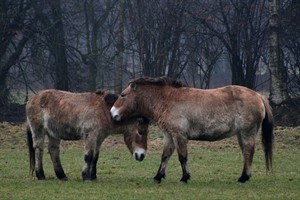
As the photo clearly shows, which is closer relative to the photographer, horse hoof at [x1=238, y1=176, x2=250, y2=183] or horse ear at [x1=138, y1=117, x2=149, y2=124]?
horse hoof at [x1=238, y1=176, x2=250, y2=183]

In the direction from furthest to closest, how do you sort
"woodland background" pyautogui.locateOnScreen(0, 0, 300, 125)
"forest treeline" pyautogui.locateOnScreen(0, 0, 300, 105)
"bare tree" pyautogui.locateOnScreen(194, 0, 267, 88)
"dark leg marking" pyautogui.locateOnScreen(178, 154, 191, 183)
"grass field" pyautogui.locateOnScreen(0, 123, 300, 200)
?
"bare tree" pyautogui.locateOnScreen(194, 0, 267, 88)
"forest treeline" pyautogui.locateOnScreen(0, 0, 300, 105)
"woodland background" pyautogui.locateOnScreen(0, 0, 300, 125)
"dark leg marking" pyautogui.locateOnScreen(178, 154, 191, 183)
"grass field" pyautogui.locateOnScreen(0, 123, 300, 200)

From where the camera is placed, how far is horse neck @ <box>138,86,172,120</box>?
12258 mm

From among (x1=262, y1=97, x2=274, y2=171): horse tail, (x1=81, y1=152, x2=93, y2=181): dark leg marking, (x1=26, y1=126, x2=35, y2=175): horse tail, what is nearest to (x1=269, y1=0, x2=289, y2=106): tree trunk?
(x1=262, y1=97, x2=274, y2=171): horse tail

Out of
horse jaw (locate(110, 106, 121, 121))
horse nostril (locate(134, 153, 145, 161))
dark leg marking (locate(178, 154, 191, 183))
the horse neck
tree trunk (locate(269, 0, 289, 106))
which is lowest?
dark leg marking (locate(178, 154, 191, 183))

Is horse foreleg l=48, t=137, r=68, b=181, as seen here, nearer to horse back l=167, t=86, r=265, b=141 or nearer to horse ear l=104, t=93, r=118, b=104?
horse ear l=104, t=93, r=118, b=104

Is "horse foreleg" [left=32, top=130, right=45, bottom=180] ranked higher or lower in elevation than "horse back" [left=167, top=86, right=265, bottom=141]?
lower

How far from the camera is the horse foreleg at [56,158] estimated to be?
12.7 m

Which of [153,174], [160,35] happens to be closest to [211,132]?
[153,174]

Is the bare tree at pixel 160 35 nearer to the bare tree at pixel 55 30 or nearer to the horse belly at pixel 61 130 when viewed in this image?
the bare tree at pixel 55 30

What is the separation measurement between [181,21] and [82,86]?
15.3ft

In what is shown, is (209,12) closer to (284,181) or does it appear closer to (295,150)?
(295,150)

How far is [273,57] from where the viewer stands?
24078mm

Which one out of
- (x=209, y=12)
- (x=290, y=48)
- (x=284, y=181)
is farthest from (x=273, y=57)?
(x=284, y=181)

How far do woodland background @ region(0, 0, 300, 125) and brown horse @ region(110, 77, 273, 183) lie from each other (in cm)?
1114
